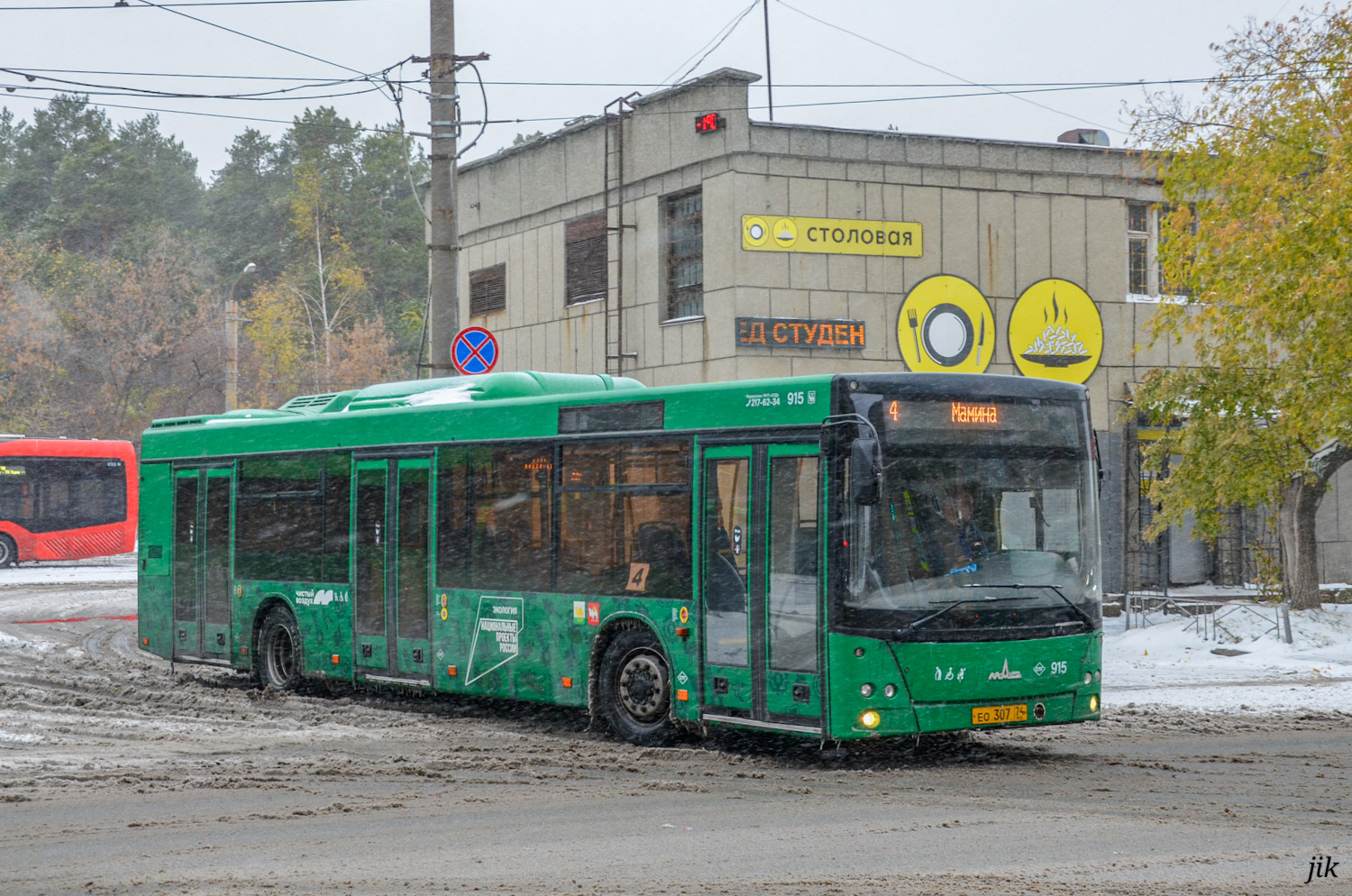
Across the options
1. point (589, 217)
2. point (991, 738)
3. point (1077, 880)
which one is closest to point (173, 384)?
point (589, 217)

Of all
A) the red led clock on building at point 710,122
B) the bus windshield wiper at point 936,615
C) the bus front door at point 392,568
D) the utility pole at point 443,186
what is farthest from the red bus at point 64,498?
the bus windshield wiper at point 936,615

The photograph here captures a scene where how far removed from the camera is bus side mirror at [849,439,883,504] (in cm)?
1036

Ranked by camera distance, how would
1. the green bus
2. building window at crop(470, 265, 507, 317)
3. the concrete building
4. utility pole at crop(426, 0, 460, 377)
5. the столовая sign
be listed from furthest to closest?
building window at crop(470, 265, 507, 317), the concrete building, the столовая sign, utility pole at crop(426, 0, 460, 377), the green bus

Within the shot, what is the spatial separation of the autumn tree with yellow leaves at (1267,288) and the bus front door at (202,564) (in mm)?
11309

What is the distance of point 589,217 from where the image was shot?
1041 inches

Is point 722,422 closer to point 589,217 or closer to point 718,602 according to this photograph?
point 718,602

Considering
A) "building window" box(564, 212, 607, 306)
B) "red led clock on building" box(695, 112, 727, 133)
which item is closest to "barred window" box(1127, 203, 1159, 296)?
"red led clock on building" box(695, 112, 727, 133)

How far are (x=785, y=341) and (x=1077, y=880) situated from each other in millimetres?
16575

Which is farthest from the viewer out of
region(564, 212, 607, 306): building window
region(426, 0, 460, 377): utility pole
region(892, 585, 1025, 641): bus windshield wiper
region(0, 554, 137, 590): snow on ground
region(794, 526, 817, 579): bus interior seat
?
region(0, 554, 137, 590): snow on ground

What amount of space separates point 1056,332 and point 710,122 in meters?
6.32

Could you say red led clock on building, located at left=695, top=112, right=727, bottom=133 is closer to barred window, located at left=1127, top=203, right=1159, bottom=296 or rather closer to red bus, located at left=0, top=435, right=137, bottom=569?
barred window, located at left=1127, top=203, right=1159, bottom=296

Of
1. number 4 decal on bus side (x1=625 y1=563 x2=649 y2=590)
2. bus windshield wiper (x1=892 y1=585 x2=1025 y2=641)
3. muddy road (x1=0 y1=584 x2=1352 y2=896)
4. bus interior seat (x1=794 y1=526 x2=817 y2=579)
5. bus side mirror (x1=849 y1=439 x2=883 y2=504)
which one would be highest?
bus side mirror (x1=849 y1=439 x2=883 y2=504)

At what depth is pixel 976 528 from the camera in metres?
10.9

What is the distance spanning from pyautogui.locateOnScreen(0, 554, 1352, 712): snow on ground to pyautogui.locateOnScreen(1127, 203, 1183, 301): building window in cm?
488
